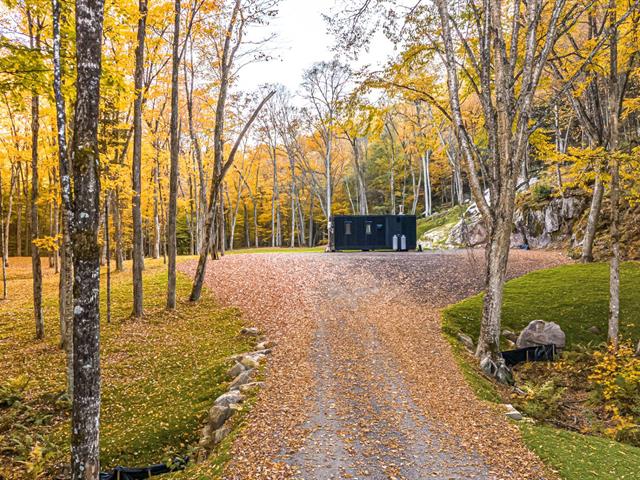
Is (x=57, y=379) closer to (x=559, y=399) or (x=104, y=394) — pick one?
(x=104, y=394)

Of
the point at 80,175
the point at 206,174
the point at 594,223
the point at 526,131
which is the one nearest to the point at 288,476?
the point at 80,175

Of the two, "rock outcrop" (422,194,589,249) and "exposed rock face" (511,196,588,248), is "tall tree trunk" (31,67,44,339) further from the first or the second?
"exposed rock face" (511,196,588,248)

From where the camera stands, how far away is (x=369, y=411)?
19.5 feet

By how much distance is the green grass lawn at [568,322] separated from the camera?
4766 mm

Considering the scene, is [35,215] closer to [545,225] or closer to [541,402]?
[541,402]

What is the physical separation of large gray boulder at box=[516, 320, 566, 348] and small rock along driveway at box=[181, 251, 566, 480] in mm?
2199

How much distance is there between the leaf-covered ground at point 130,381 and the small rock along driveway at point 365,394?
121 centimetres

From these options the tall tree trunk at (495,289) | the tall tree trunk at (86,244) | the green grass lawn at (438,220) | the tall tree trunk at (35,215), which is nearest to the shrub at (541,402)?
the tall tree trunk at (495,289)

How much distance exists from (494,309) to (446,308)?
3.22m

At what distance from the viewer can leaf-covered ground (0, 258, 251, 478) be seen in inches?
226

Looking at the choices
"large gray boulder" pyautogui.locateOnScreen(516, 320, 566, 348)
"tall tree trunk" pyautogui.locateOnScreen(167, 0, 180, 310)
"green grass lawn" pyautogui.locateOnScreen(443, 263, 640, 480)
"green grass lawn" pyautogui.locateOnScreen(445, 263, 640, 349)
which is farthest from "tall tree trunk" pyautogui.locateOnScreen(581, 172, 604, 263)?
"tall tree trunk" pyautogui.locateOnScreen(167, 0, 180, 310)

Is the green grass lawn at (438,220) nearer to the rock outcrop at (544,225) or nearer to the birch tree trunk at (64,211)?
the rock outcrop at (544,225)

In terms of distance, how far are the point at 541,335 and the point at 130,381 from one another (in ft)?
31.6

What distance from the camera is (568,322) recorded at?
1068cm
